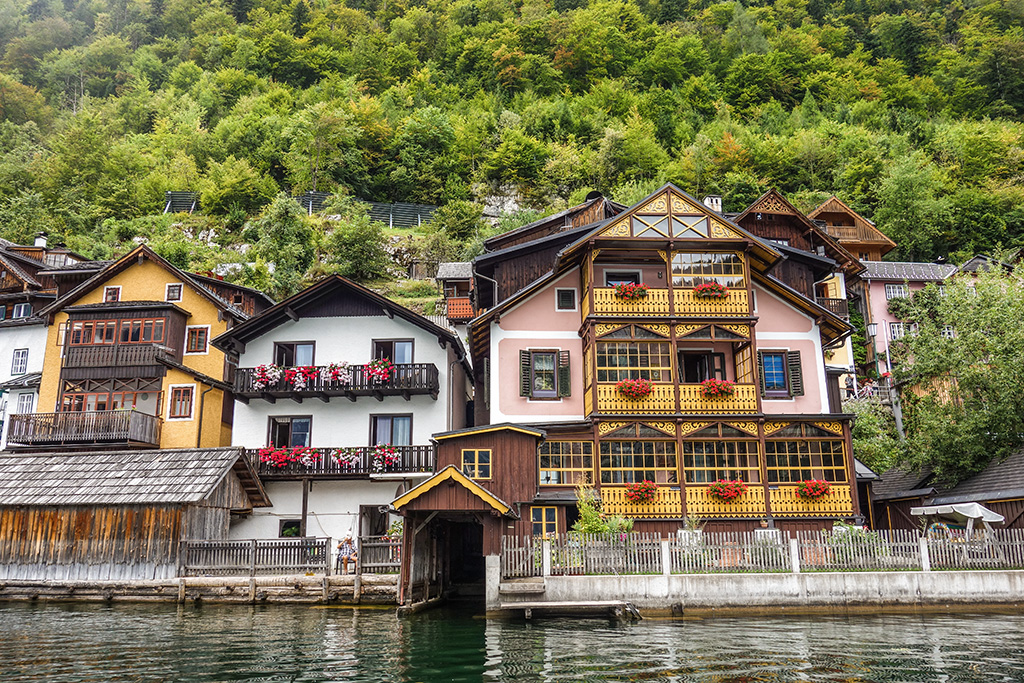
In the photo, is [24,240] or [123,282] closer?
[123,282]

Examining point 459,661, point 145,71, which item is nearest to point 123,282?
point 459,661

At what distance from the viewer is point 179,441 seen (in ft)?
113

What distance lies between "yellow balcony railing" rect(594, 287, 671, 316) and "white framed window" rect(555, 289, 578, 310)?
1.89 metres

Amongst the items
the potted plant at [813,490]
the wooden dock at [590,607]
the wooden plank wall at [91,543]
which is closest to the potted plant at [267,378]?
the wooden plank wall at [91,543]

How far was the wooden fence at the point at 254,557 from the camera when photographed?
26.1m

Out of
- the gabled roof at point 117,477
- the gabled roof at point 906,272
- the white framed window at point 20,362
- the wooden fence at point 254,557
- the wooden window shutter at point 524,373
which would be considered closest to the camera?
the wooden fence at point 254,557

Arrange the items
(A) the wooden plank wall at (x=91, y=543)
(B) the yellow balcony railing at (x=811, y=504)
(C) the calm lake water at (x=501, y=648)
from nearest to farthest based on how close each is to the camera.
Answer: (C) the calm lake water at (x=501, y=648) < (A) the wooden plank wall at (x=91, y=543) < (B) the yellow balcony railing at (x=811, y=504)

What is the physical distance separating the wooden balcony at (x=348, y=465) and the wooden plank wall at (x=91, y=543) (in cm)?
506

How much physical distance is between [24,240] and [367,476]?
45692 millimetres

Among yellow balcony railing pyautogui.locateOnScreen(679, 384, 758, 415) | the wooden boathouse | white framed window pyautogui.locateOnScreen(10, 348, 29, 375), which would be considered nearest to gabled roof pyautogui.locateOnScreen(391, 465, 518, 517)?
the wooden boathouse

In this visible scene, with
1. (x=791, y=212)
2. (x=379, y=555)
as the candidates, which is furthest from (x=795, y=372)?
(x=379, y=555)

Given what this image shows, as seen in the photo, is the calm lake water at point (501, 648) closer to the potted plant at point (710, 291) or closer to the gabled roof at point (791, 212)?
the potted plant at point (710, 291)

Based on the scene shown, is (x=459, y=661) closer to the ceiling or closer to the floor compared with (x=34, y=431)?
closer to the floor

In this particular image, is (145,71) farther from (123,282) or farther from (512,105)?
(123,282)
